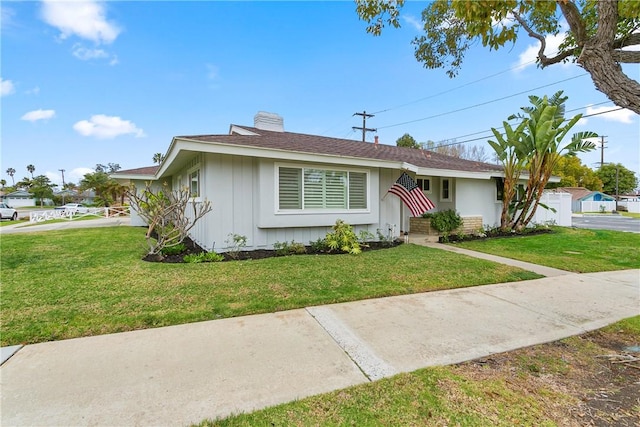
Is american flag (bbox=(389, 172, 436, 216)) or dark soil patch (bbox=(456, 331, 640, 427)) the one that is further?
american flag (bbox=(389, 172, 436, 216))

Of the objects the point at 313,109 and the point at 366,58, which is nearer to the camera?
the point at 366,58

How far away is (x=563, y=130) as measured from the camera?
1090 centimetres

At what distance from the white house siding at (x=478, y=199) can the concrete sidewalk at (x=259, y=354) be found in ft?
24.6

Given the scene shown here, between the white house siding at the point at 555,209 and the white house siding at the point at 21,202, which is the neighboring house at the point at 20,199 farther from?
the white house siding at the point at 555,209

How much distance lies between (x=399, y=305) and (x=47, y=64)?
1494cm

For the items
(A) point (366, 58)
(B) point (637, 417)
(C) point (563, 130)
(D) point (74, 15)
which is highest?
(A) point (366, 58)

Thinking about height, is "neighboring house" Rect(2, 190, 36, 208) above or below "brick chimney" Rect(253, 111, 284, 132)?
below

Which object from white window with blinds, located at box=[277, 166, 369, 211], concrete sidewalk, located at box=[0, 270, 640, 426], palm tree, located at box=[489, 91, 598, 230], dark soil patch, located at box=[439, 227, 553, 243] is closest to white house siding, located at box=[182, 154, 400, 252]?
white window with blinds, located at box=[277, 166, 369, 211]

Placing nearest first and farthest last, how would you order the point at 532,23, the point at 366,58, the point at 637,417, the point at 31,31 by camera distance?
the point at 637,417
the point at 532,23
the point at 31,31
the point at 366,58

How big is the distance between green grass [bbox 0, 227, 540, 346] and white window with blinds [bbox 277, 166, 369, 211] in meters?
1.61

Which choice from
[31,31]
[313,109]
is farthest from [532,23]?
[313,109]

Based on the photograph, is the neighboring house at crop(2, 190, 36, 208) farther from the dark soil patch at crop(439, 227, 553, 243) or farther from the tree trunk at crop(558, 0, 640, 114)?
the tree trunk at crop(558, 0, 640, 114)

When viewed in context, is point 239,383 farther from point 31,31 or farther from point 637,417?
point 31,31

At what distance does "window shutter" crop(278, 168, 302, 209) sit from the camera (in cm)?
793
